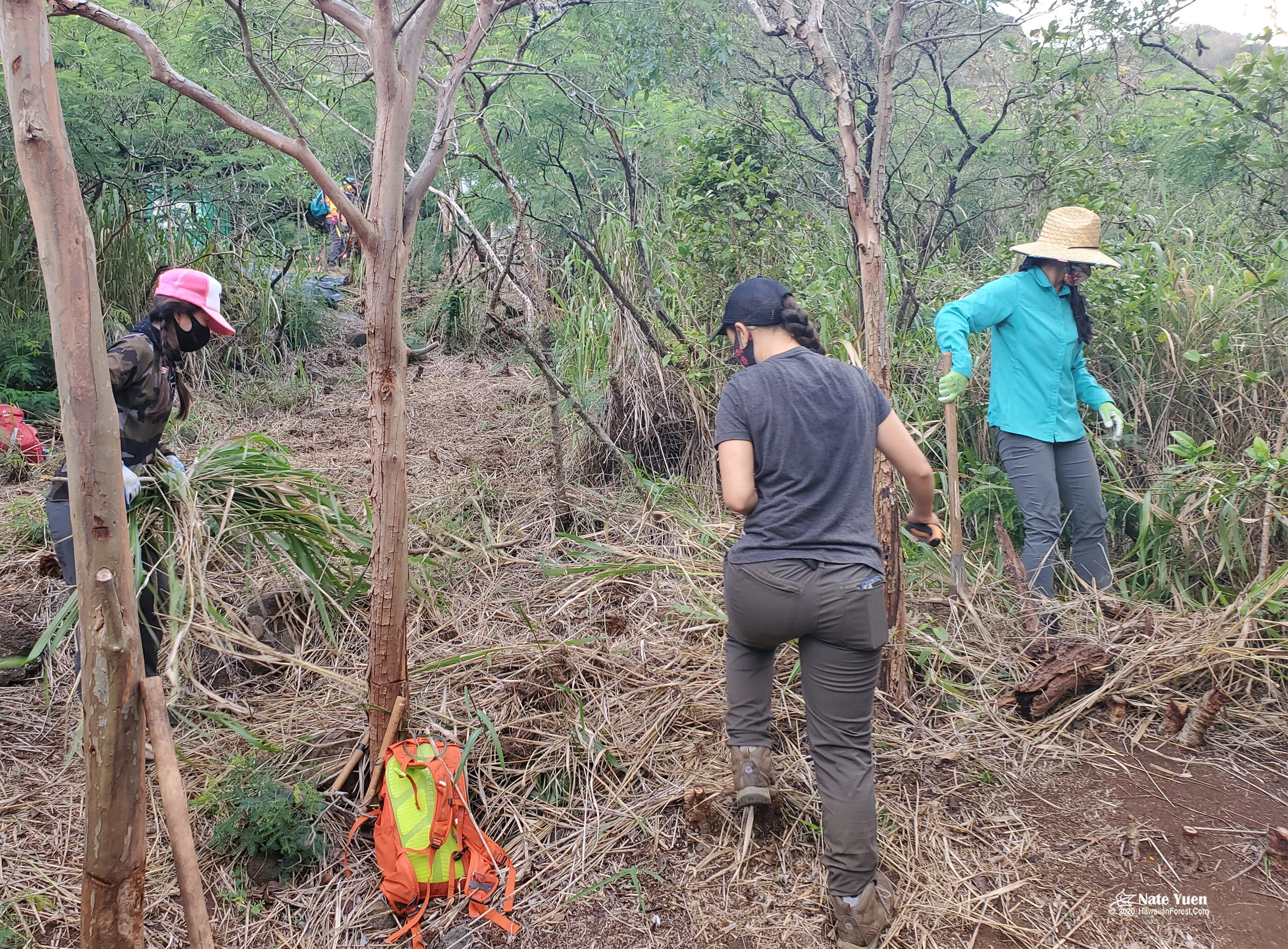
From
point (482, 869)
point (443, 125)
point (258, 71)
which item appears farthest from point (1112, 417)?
point (258, 71)

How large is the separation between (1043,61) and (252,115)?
6.33 meters

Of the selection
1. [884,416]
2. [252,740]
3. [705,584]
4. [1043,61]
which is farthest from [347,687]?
[1043,61]

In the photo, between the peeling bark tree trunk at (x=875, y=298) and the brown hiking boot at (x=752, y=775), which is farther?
the peeling bark tree trunk at (x=875, y=298)

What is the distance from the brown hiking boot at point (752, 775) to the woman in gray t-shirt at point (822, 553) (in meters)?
0.23

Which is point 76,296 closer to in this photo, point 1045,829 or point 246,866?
point 246,866

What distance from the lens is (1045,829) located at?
2805mm

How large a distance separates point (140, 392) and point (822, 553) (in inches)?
95.9

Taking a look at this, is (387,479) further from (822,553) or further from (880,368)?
(880,368)

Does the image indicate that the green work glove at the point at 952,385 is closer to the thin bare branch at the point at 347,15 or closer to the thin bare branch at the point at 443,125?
the thin bare branch at the point at 443,125

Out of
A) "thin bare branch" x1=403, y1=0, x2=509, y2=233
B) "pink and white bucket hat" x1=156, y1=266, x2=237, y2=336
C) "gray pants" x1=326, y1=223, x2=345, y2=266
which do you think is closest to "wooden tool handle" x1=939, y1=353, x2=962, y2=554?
"thin bare branch" x1=403, y1=0, x2=509, y2=233

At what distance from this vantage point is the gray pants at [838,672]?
2.26 meters

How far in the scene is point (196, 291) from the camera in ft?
10.8

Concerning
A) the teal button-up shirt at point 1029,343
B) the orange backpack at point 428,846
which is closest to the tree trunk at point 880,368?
the teal button-up shirt at point 1029,343

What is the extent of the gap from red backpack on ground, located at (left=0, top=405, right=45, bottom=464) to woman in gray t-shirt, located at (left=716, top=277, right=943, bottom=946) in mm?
5260
